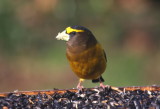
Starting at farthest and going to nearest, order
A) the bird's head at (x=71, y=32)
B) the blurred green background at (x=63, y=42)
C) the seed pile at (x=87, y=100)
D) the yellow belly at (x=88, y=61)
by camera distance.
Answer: the blurred green background at (x=63, y=42) < the yellow belly at (x=88, y=61) < the bird's head at (x=71, y=32) < the seed pile at (x=87, y=100)

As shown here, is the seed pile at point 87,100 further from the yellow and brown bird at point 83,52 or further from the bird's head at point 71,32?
the bird's head at point 71,32

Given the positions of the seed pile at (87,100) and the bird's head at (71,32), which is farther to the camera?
the bird's head at (71,32)

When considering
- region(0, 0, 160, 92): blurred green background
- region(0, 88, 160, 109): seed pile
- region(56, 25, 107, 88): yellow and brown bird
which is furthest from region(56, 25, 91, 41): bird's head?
region(0, 0, 160, 92): blurred green background

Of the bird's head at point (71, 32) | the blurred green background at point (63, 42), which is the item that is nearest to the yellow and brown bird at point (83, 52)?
the bird's head at point (71, 32)

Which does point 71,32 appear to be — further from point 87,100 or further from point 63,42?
point 63,42

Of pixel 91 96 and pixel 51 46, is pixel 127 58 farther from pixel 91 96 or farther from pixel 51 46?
pixel 91 96

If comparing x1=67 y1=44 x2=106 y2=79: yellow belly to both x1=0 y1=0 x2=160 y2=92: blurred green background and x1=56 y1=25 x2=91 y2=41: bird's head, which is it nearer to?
x1=56 y1=25 x2=91 y2=41: bird's head

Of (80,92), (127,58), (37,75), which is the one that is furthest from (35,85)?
(80,92)

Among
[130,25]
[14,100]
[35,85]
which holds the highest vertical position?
[130,25]
